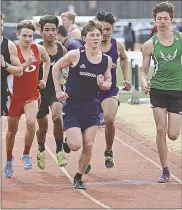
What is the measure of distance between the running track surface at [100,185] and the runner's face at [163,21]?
6.15 ft

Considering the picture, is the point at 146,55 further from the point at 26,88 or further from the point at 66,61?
the point at 26,88

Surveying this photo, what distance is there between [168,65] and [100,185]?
64.7 inches

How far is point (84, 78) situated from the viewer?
979 centimetres

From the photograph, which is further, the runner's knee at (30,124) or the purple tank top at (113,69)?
the purple tank top at (113,69)

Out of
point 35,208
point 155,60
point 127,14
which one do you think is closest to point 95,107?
point 155,60

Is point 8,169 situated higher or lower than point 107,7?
higher

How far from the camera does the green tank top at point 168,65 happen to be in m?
10.3

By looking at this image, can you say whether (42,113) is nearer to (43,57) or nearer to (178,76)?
(43,57)

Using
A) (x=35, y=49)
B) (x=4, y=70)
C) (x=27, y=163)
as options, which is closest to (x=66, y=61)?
(x=4, y=70)

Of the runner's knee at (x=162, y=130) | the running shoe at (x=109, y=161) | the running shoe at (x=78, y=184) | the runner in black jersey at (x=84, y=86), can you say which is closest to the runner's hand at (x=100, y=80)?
the runner in black jersey at (x=84, y=86)

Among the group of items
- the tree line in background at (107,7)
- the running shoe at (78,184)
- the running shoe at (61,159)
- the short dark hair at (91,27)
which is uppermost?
the short dark hair at (91,27)

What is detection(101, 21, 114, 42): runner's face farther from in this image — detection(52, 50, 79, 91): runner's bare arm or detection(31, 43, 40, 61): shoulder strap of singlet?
detection(52, 50, 79, 91): runner's bare arm

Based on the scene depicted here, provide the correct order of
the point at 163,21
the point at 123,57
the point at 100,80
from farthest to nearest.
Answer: the point at 123,57 < the point at 163,21 < the point at 100,80

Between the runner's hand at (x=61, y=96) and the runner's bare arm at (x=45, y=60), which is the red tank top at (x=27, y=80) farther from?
the runner's hand at (x=61, y=96)
